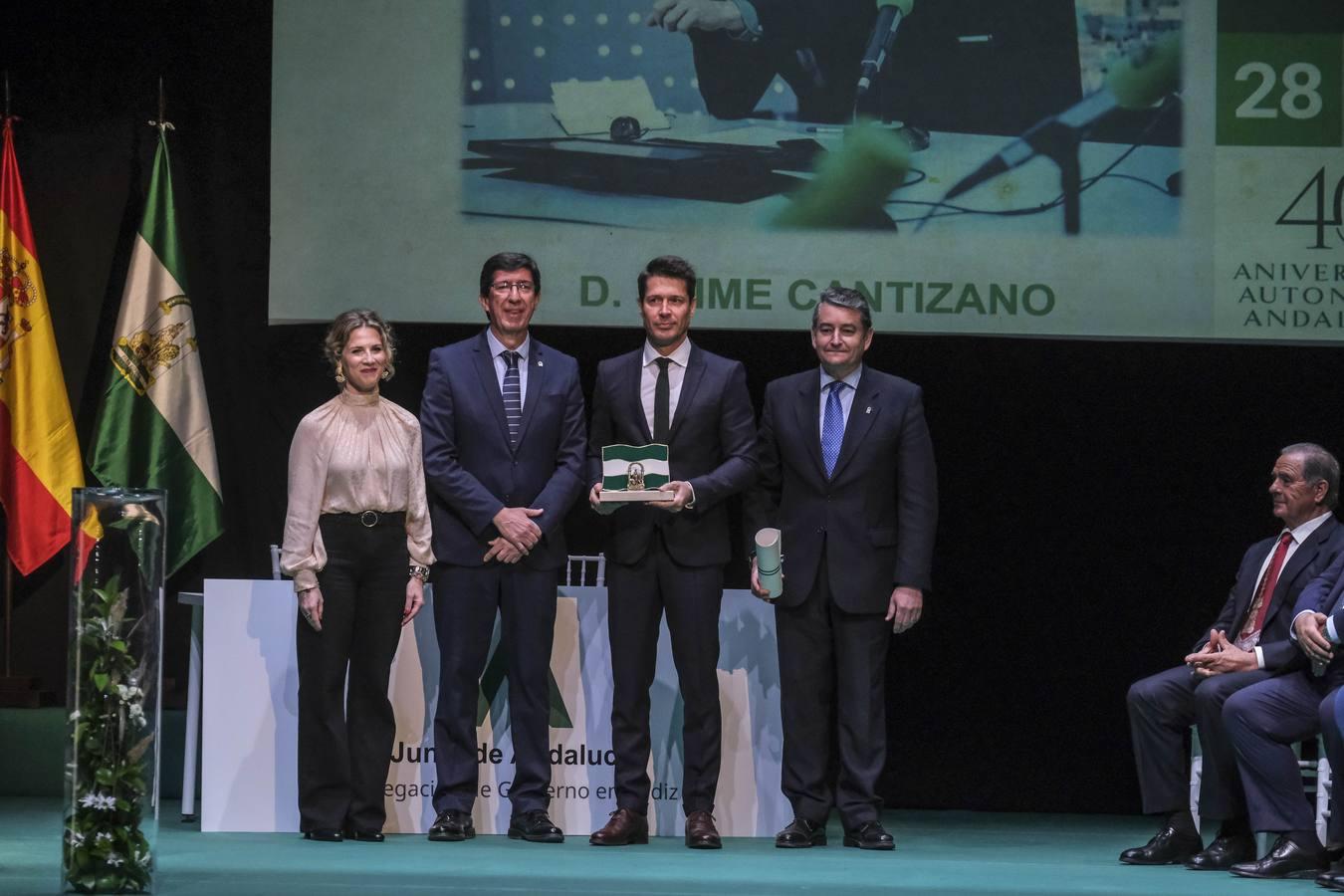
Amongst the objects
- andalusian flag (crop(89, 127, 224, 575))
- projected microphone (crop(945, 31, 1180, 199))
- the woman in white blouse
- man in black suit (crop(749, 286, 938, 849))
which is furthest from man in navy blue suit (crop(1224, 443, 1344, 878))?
andalusian flag (crop(89, 127, 224, 575))

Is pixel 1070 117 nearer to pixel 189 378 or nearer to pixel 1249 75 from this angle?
pixel 1249 75

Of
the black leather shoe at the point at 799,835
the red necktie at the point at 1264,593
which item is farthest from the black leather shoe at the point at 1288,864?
the black leather shoe at the point at 799,835

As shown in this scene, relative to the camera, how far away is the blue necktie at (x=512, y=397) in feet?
16.6

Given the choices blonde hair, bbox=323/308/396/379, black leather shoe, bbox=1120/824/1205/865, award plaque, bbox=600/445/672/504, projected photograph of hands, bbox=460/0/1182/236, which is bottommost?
black leather shoe, bbox=1120/824/1205/865

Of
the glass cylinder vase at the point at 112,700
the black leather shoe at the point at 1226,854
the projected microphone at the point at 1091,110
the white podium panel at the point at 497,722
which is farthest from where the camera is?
Result: the projected microphone at the point at 1091,110

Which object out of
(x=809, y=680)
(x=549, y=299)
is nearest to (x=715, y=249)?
(x=549, y=299)

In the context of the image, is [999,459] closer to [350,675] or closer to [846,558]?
[846,558]

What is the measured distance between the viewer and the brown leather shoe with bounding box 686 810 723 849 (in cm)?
491

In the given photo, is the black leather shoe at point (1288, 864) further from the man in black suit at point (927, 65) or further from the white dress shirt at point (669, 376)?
the man in black suit at point (927, 65)

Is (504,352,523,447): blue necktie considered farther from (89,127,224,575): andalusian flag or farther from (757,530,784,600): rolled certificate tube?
(89,127,224,575): andalusian flag

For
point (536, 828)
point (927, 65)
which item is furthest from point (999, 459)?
point (536, 828)

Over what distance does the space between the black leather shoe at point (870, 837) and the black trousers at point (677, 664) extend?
429 mm

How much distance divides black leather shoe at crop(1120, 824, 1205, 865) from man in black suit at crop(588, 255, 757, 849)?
120 centimetres

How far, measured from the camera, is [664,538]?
497 cm
